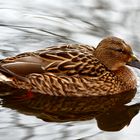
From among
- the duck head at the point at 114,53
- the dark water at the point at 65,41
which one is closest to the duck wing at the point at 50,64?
the duck head at the point at 114,53

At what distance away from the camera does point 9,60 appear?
8836 mm

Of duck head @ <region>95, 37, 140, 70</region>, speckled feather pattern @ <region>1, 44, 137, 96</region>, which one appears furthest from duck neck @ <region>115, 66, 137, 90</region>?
speckled feather pattern @ <region>1, 44, 137, 96</region>

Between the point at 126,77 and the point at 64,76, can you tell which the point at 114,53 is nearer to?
the point at 126,77

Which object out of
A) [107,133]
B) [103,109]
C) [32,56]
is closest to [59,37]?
[32,56]

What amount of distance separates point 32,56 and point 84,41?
1477mm

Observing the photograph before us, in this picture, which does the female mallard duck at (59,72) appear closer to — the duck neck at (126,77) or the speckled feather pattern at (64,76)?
the speckled feather pattern at (64,76)

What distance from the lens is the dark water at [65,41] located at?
7.79m

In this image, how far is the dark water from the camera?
7793mm

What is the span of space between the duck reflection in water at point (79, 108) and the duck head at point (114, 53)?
46 cm

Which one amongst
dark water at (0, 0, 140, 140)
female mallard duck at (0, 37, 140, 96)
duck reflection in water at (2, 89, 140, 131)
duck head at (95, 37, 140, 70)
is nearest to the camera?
dark water at (0, 0, 140, 140)

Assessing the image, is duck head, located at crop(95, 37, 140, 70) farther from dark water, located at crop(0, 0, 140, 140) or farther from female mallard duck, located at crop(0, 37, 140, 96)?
dark water, located at crop(0, 0, 140, 140)

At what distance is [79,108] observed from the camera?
849 cm

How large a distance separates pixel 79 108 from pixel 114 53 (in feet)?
3.33

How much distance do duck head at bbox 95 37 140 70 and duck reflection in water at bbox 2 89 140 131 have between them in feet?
1.51
